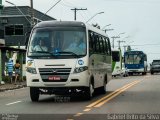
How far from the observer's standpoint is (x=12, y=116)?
15141 mm

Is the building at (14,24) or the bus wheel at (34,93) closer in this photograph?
the bus wheel at (34,93)

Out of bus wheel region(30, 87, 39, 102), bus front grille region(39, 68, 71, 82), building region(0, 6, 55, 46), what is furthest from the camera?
building region(0, 6, 55, 46)

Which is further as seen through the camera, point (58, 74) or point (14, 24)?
point (14, 24)

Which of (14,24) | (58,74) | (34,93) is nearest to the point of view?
(58,74)

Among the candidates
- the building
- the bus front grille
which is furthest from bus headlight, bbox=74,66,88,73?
the building

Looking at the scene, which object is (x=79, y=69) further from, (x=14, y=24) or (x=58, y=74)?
(x=14, y=24)

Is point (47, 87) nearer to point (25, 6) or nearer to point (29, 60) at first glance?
point (29, 60)

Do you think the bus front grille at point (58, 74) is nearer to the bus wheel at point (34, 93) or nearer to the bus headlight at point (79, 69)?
the bus headlight at point (79, 69)

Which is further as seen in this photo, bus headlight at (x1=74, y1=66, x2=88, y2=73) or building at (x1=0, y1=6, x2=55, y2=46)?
building at (x1=0, y1=6, x2=55, y2=46)

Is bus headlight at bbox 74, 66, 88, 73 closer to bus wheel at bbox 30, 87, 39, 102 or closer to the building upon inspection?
bus wheel at bbox 30, 87, 39, 102

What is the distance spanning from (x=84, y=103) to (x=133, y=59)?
50.0m

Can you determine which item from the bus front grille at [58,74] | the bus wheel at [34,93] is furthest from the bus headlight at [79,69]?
the bus wheel at [34,93]

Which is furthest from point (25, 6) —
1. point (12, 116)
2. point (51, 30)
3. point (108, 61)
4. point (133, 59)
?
point (12, 116)

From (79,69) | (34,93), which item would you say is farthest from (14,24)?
(79,69)
